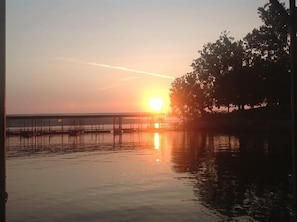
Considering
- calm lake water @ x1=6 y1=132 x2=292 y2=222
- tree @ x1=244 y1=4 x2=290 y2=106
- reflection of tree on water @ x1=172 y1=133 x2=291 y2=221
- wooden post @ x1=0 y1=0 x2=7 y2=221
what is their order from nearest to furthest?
wooden post @ x1=0 y1=0 x2=7 y2=221, calm lake water @ x1=6 y1=132 x2=292 y2=222, reflection of tree on water @ x1=172 y1=133 x2=291 y2=221, tree @ x1=244 y1=4 x2=290 y2=106

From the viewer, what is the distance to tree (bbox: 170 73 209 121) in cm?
11619

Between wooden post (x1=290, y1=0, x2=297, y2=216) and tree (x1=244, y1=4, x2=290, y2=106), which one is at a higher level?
tree (x1=244, y1=4, x2=290, y2=106)

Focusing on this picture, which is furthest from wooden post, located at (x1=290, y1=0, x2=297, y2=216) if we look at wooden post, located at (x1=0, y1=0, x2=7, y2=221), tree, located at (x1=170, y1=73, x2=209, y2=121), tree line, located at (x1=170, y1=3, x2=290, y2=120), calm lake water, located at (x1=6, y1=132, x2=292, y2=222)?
tree, located at (x1=170, y1=73, x2=209, y2=121)

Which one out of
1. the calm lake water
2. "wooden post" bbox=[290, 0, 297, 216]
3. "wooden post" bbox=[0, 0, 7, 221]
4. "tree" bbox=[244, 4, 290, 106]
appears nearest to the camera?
"wooden post" bbox=[0, 0, 7, 221]

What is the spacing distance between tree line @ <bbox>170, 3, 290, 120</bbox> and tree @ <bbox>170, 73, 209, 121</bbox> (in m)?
0.31

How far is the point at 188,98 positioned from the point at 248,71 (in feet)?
102

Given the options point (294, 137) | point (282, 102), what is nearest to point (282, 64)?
point (282, 102)

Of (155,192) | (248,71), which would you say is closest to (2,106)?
(155,192)

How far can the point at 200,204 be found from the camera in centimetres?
1934

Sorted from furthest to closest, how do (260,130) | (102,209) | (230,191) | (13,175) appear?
(260,130) → (13,175) → (230,191) → (102,209)

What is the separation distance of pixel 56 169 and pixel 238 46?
79.4m

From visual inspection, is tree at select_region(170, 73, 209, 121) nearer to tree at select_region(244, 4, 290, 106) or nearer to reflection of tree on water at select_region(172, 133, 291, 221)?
tree at select_region(244, 4, 290, 106)

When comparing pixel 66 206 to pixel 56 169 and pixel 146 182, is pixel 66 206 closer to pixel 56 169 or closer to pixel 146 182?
pixel 146 182

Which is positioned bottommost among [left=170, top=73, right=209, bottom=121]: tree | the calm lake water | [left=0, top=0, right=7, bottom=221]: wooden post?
the calm lake water
